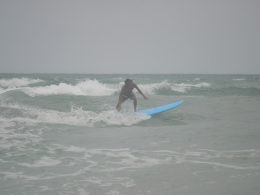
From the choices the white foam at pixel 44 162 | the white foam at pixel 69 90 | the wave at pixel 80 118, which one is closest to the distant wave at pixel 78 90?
the white foam at pixel 69 90

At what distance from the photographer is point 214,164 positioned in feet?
16.4

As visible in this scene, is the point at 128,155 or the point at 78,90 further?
the point at 78,90

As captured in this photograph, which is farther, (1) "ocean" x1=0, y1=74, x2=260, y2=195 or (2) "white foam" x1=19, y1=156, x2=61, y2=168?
(2) "white foam" x1=19, y1=156, x2=61, y2=168

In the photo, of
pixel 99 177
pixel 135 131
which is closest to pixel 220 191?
pixel 99 177

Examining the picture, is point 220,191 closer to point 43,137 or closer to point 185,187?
point 185,187

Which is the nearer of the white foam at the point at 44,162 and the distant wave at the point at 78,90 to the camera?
the white foam at the point at 44,162

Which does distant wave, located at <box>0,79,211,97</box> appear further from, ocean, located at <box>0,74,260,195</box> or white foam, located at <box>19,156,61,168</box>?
white foam, located at <box>19,156,61,168</box>

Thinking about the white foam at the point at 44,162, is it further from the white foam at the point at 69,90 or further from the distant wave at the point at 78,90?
the white foam at the point at 69,90

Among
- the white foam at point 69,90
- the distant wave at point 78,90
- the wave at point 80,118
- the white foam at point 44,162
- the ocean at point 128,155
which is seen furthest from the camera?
the white foam at point 69,90

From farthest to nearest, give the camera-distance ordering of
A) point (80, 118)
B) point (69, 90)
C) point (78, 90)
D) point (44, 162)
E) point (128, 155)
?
1. point (78, 90)
2. point (69, 90)
3. point (80, 118)
4. point (128, 155)
5. point (44, 162)

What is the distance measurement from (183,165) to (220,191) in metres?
1.16

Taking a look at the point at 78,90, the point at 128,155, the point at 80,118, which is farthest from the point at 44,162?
the point at 78,90

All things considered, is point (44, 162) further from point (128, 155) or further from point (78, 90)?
point (78, 90)

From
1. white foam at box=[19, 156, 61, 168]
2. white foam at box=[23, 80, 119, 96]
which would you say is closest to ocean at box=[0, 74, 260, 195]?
white foam at box=[19, 156, 61, 168]
